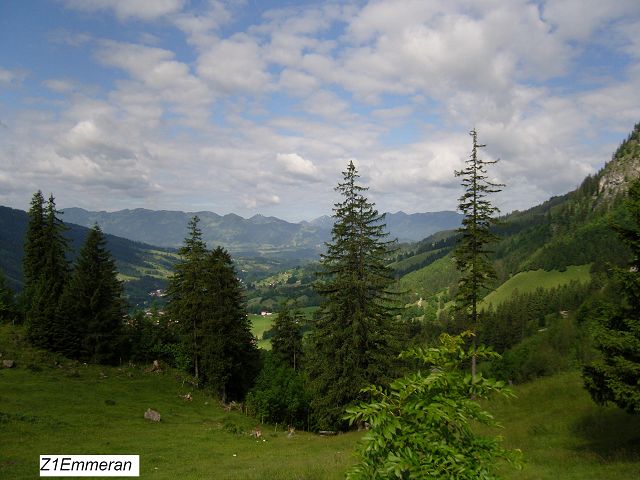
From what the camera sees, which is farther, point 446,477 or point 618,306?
point 618,306

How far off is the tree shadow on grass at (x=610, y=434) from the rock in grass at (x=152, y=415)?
101 feet

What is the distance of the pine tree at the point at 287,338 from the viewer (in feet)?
193

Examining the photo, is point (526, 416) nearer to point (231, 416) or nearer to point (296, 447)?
point (296, 447)

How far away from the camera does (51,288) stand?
49.7 m

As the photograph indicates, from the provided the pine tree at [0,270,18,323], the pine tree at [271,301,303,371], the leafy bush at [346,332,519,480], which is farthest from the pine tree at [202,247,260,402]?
the leafy bush at [346,332,519,480]

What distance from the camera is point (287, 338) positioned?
5972cm

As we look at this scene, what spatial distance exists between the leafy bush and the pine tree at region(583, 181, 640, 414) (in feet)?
38.1

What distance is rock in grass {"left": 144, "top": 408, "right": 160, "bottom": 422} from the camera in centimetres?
3384

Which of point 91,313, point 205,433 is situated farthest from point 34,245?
point 205,433

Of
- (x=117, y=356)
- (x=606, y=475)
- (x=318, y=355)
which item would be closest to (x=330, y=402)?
(x=318, y=355)

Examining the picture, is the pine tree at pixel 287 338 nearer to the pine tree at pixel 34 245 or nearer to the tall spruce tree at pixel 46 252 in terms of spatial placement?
the tall spruce tree at pixel 46 252

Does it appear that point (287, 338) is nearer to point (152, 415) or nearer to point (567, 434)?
point (152, 415)

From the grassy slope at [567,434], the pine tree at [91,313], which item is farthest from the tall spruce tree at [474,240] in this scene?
the pine tree at [91,313]

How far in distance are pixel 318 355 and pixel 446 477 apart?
30279 mm
